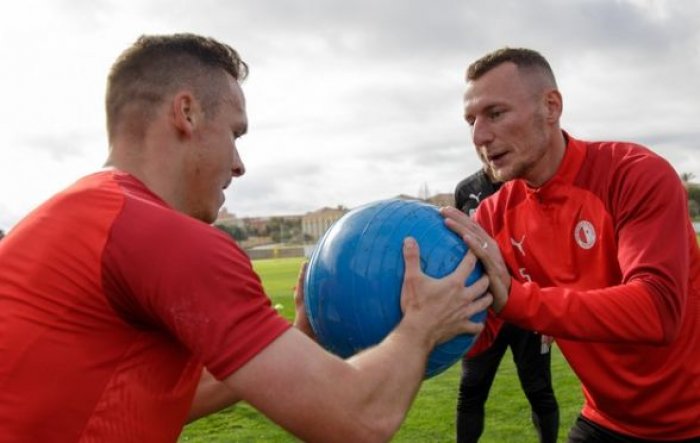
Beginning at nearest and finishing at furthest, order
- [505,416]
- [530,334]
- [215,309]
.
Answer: [215,309] < [530,334] < [505,416]

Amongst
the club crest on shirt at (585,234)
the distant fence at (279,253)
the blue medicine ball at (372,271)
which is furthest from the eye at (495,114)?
the distant fence at (279,253)

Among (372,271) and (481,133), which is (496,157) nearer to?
(481,133)

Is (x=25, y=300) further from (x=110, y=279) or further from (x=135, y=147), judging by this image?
Result: (x=135, y=147)

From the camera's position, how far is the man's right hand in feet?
8.57

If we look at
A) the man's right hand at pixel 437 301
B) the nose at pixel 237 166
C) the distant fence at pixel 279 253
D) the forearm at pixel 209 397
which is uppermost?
the nose at pixel 237 166

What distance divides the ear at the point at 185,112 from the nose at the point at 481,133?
1.95 meters

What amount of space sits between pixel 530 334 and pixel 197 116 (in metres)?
4.74

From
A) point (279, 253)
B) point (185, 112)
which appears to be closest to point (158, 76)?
point (185, 112)

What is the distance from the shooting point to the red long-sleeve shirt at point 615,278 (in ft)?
10.7

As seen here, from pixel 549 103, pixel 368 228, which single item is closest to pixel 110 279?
pixel 368 228

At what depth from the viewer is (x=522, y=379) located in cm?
659

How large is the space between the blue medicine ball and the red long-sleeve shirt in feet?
1.66

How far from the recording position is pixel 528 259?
4234mm

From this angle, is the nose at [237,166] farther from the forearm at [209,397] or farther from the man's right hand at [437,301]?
the forearm at [209,397]
